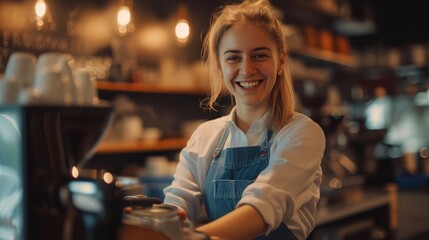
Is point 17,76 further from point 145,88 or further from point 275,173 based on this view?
point 145,88

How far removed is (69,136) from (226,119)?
1.57 feet

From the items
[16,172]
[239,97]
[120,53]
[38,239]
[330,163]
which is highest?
[120,53]

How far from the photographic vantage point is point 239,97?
128 cm

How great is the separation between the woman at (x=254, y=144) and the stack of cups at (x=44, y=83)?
1.06 feet

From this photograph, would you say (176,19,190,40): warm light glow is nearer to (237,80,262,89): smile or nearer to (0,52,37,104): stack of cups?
(0,52,37,104): stack of cups

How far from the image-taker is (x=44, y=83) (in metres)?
1.23

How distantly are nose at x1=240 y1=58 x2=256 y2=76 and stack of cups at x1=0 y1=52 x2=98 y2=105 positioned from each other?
1.32ft

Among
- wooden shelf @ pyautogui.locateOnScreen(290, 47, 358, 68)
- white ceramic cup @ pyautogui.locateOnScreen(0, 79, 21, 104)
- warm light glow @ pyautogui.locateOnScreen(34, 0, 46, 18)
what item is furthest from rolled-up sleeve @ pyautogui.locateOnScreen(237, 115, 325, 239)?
wooden shelf @ pyautogui.locateOnScreen(290, 47, 358, 68)

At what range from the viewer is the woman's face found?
122 cm

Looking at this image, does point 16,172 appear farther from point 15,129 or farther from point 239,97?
point 239,97

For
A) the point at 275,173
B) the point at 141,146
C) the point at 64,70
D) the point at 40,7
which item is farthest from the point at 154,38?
the point at 275,173

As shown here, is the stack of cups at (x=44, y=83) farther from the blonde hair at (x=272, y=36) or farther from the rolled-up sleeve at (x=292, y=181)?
the rolled-up sleeve at (x=292, y=181)

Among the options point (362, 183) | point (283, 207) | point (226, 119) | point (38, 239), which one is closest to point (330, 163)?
point (362, 183)

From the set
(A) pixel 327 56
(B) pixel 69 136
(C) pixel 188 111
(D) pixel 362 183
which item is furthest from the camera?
(A) pixel 327 56
